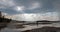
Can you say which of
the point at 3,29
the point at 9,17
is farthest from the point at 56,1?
the point at 3,29

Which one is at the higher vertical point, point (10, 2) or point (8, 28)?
point (10, 2)

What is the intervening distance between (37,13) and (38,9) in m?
0.17

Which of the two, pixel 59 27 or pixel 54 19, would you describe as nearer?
pixel 59 27

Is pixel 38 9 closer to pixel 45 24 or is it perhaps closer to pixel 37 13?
pixel 37 13

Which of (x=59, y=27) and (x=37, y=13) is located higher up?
(x=37, y=13)

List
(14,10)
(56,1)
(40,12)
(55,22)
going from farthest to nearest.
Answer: (14,10), (40,12), (56,1), (55,22)

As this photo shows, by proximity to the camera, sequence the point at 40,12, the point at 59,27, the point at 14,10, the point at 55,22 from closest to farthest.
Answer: the point at 59,27 < the point at 55,22 < the point at 40,12 < the point at 14,10

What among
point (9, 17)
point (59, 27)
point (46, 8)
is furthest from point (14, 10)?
point (59, 27)

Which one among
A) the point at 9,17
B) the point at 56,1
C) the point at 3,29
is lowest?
the point at 3,29

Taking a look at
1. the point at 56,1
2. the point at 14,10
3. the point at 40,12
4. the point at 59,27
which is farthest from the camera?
the point at 14,10

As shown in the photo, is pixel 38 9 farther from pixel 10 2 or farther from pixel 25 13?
pixel 10 2

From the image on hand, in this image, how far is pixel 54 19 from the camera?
9.72 ft

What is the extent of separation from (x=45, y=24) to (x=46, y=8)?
719 millimetres

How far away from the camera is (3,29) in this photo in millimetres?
2938
